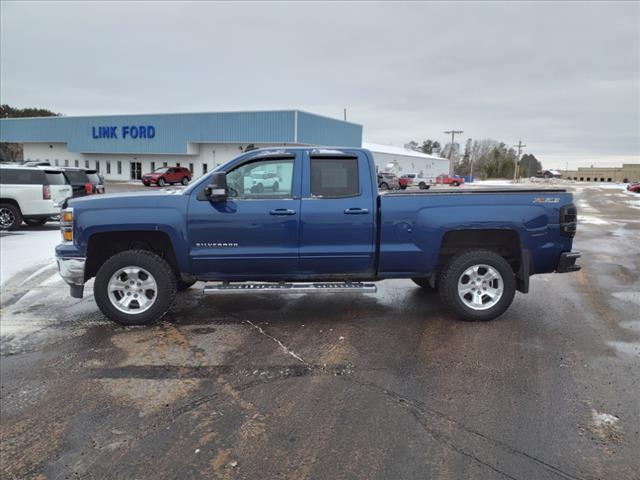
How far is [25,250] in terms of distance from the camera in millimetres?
10719

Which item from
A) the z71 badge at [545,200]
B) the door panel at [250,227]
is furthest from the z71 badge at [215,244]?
the z71 badge at [545,200]

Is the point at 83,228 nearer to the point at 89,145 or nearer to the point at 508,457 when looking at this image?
the point at 508,457

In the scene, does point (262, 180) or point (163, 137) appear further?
point (163, 137)

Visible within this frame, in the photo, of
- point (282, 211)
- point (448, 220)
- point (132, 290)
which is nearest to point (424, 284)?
point (448, 220)

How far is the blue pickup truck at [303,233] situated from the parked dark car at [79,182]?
1439 centimetres

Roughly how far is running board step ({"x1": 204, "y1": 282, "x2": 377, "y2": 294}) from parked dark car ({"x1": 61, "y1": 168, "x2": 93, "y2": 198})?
50.1 ft

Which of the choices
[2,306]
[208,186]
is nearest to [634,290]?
[208,186]

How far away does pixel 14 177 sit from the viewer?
14.1 metres

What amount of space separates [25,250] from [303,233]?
801 centimetres

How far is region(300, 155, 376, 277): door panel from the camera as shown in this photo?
5582 mm

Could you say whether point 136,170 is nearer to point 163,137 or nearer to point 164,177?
point 163,137

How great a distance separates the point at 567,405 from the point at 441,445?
1208mm

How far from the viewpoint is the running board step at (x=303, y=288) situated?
5496mm

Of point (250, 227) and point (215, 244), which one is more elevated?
point (250, 227)
